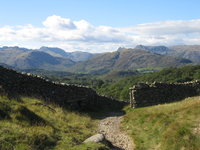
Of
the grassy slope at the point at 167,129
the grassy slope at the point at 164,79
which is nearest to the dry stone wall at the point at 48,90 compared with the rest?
the grassy slope at the point at 167,129

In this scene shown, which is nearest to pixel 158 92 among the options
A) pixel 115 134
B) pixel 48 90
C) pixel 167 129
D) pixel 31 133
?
pixel 48 90

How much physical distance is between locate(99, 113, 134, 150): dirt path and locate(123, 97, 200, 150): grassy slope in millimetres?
565

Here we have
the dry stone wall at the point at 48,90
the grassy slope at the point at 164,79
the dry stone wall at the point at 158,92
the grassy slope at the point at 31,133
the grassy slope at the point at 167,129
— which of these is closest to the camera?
the grassy slope at the point at 31,133

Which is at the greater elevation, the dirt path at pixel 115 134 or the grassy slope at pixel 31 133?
the grassy slope at pixel 31 133

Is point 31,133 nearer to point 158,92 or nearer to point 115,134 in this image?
point 115,134

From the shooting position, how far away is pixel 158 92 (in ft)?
110

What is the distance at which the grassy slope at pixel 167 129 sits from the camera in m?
15.0

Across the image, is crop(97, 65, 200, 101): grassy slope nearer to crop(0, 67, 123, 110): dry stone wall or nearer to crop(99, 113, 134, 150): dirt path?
crop(0, 67, 123, 110): dry stone wall

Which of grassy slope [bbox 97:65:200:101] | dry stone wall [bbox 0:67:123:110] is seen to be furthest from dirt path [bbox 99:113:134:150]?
grassy slope [bbox 97:65:200:101]

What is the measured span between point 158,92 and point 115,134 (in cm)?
1430

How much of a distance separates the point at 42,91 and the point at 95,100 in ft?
28.7

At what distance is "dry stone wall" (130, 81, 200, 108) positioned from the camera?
32.9m

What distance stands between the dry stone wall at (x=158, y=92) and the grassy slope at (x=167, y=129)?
8284 mm

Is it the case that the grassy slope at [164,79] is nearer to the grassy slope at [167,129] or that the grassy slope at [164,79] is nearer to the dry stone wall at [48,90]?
the dry stone wall at [48,90]
